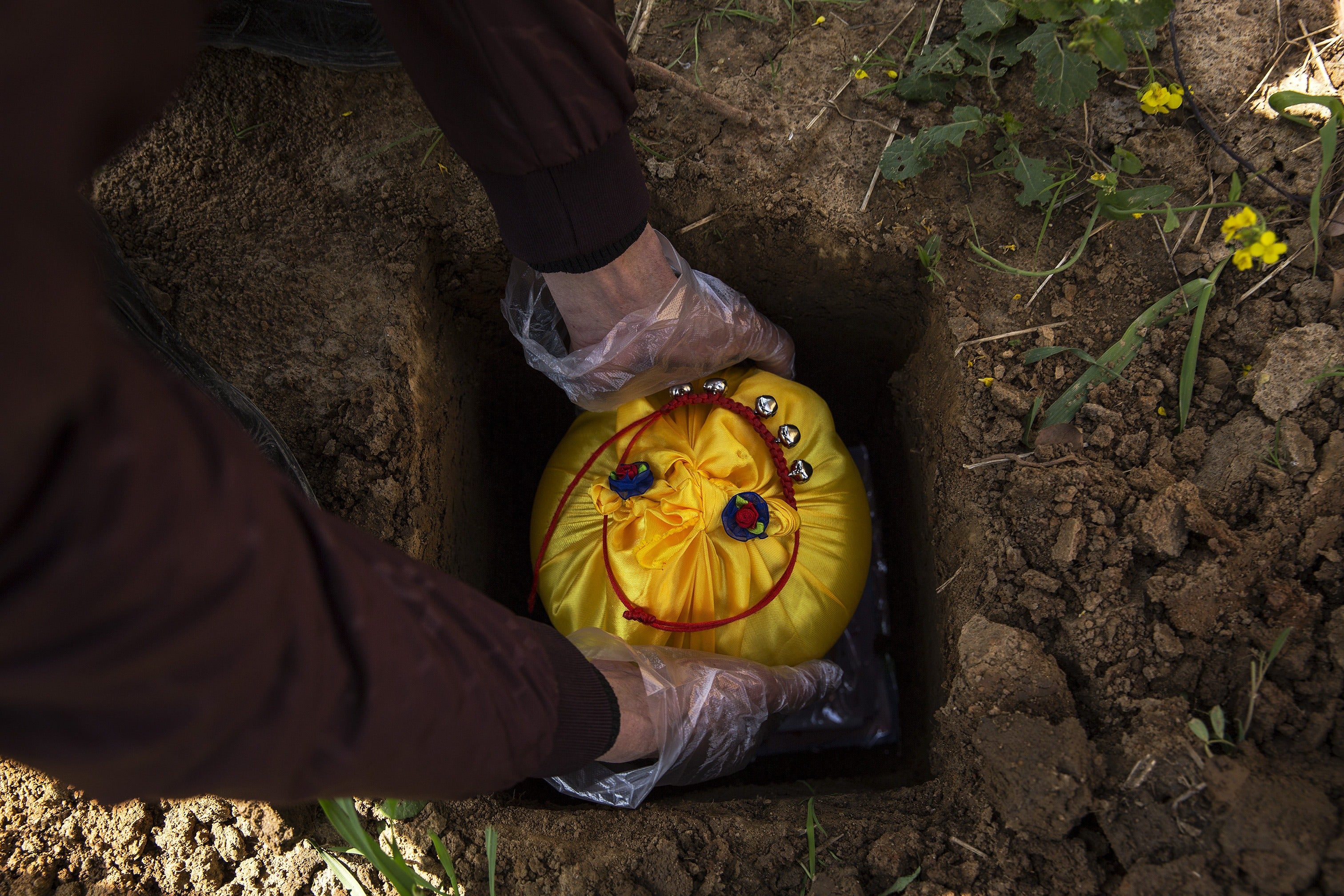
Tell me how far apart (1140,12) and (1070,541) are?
0.85m

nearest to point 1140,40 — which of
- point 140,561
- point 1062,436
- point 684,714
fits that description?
point 1062,436

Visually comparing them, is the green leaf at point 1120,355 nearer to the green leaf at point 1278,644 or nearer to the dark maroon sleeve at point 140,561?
the green leaf at point 1278,644

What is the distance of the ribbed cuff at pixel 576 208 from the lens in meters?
1.13

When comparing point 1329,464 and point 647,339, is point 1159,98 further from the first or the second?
point 647,339

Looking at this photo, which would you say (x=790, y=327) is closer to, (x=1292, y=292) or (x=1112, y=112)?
(x=1112, y=112)

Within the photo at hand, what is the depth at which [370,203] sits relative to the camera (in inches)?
59.9

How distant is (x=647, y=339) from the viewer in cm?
148

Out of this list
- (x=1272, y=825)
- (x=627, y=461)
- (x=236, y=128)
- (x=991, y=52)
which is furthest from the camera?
(x=627, y=461)

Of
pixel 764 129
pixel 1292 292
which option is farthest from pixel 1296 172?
pixel 764 129

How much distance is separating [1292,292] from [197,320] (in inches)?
78.2

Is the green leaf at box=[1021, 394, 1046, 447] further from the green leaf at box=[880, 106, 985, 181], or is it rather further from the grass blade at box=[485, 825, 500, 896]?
the grass blade at box=[485, 825, 500, 896]

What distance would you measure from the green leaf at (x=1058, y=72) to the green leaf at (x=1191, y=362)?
254mm

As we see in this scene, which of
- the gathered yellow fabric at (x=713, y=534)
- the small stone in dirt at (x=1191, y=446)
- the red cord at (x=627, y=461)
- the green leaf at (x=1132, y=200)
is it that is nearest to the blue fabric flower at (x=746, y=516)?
the gathered yellow fabric at (x=713, y=534)

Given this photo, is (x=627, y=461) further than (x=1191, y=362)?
Yes
